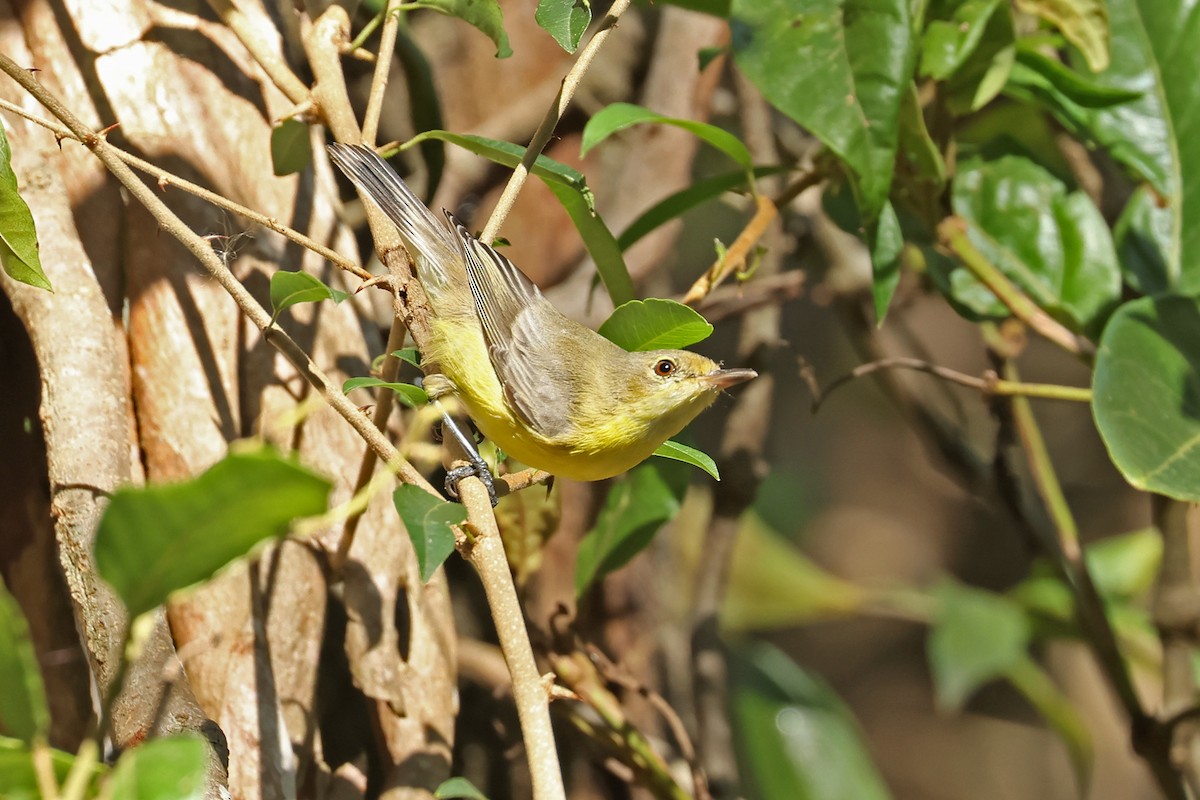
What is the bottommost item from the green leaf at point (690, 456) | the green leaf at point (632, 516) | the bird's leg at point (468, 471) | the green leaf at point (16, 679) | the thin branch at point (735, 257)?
the green leaf at point (632, 516)

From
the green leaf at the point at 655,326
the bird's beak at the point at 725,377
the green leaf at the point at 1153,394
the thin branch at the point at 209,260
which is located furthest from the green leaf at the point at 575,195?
the green leaf at the point at 1153,394

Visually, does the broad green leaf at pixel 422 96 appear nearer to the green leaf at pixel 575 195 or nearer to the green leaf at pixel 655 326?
the green leaf at pixel 575 195

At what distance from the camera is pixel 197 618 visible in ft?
6.01

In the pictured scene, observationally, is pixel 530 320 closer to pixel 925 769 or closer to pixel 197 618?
pixel 197 618

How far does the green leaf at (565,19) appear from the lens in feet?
5.09

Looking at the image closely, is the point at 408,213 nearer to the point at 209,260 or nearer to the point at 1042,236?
the point at 209,260

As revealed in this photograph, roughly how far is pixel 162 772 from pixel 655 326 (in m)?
1.10

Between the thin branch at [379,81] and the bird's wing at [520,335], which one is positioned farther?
the bird's wing at [520,335]

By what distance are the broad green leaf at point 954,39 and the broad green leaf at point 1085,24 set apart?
0.29 meters

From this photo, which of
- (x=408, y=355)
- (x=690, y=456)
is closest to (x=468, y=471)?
(x=408, y=355)

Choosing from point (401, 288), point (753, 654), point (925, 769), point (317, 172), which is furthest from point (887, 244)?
point (925, 769)

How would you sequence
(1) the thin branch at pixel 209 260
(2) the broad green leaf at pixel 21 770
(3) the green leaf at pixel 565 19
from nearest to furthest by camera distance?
(2) the broad green leaf at pixel 21 770 → (1) the thin branch at pixel 209 260 → (3) the green leaf at pixel 565 19

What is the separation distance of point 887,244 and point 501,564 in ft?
3.48

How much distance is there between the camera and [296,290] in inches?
64.3
